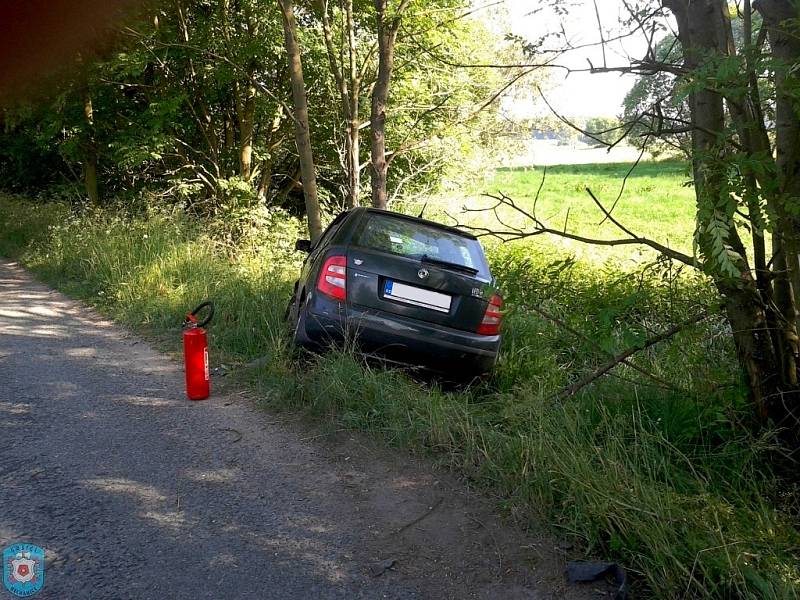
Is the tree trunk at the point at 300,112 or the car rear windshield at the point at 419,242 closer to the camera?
the car rear windshield at the point at 419,242

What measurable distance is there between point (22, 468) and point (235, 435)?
1.35 metres

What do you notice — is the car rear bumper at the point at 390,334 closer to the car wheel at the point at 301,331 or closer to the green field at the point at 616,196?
the car wheel at the point at 301,331

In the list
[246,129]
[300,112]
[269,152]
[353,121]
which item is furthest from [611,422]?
[269,152]

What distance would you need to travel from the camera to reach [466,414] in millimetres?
4742

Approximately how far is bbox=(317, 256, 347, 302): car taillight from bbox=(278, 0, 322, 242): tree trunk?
14.9ft

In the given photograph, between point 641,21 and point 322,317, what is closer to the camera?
point 641,21

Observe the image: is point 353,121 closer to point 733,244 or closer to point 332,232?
point 332,232

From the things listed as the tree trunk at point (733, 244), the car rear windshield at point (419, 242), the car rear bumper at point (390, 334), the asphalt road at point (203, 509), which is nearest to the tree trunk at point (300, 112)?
the car rear windshield at point (419, 242)

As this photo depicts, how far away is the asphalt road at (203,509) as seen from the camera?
3.17 m

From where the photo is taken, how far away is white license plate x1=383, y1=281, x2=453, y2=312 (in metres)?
5.64

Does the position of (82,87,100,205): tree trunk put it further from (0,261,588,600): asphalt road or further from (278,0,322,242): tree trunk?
(0,261,588,600): asphalt road

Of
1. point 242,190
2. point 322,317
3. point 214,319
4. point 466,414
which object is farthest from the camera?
point 242,190

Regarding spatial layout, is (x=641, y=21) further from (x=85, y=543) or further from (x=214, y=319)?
(x=214, y=319)

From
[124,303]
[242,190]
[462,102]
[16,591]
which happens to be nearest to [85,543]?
[16,591]
